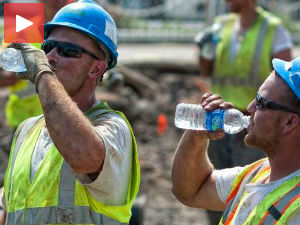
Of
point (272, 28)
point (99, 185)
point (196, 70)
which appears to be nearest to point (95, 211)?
point (99, 185)

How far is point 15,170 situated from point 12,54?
1.83 ft

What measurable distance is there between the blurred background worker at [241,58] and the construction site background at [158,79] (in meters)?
0.83

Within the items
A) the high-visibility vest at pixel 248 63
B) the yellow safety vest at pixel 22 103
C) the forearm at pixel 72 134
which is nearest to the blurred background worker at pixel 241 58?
the high-visibility vest at pixel 248 63

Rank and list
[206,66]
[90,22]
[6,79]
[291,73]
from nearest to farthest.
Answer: [291,73] → [90,22] → [6,79] → [206,66]

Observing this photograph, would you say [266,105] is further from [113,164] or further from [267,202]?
[113,164]

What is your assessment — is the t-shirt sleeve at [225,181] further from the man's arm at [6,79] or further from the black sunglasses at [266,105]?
the man's arm at [6,79]

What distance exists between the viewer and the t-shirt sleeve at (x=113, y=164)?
142 inches

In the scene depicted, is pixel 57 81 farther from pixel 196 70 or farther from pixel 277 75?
pixel 196 70

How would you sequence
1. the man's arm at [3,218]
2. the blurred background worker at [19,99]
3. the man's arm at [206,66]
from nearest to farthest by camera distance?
the man's arm at [3,218]
the blurred background worker at [19,99]
the man's arm at [206,66]

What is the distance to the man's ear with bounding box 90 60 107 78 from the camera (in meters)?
4.05

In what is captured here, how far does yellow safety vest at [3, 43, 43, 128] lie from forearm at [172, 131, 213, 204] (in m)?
2.62

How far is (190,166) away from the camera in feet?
13.4

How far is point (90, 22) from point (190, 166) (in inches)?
34.3

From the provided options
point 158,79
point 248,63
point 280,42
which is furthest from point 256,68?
point 158,79
